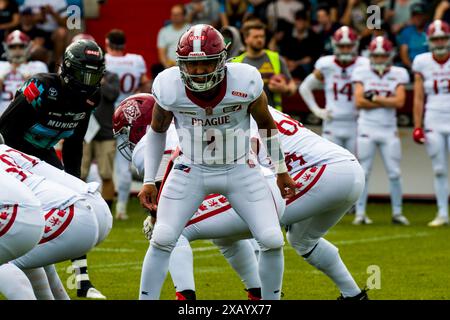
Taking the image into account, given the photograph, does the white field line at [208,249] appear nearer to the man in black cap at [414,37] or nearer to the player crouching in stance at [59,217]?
the player crouching in stance at [59,217]

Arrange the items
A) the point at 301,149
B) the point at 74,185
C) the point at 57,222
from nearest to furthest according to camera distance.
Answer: the point at 57,222 → the point at 74,185 → the point at 301,149

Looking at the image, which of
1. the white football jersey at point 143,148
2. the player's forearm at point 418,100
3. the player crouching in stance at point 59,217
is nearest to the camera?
the player crouching in stance at point 59,217

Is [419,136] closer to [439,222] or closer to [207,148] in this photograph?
[439,222]

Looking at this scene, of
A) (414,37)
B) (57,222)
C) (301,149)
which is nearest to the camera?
(57,222)

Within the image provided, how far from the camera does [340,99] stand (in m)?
11.9

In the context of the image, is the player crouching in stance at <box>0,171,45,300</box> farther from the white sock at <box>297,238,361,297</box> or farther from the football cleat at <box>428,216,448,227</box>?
the football cleat at <box>428,216,448,227</box>

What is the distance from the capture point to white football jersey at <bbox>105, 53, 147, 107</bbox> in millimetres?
11992

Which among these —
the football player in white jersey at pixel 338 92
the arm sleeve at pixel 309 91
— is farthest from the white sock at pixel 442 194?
the arm sleeve at pixel 309 91

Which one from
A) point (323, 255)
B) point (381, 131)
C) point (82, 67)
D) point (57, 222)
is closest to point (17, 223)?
point (57, 222)

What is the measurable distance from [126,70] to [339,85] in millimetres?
2367

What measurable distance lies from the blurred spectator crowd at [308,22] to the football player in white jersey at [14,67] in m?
2.62

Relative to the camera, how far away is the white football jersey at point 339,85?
11.8 metres

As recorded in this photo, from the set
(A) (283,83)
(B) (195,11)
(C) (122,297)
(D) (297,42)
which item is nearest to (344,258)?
(A) (283,83)

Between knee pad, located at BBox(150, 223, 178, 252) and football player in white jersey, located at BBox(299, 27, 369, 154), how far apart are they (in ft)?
21.3
